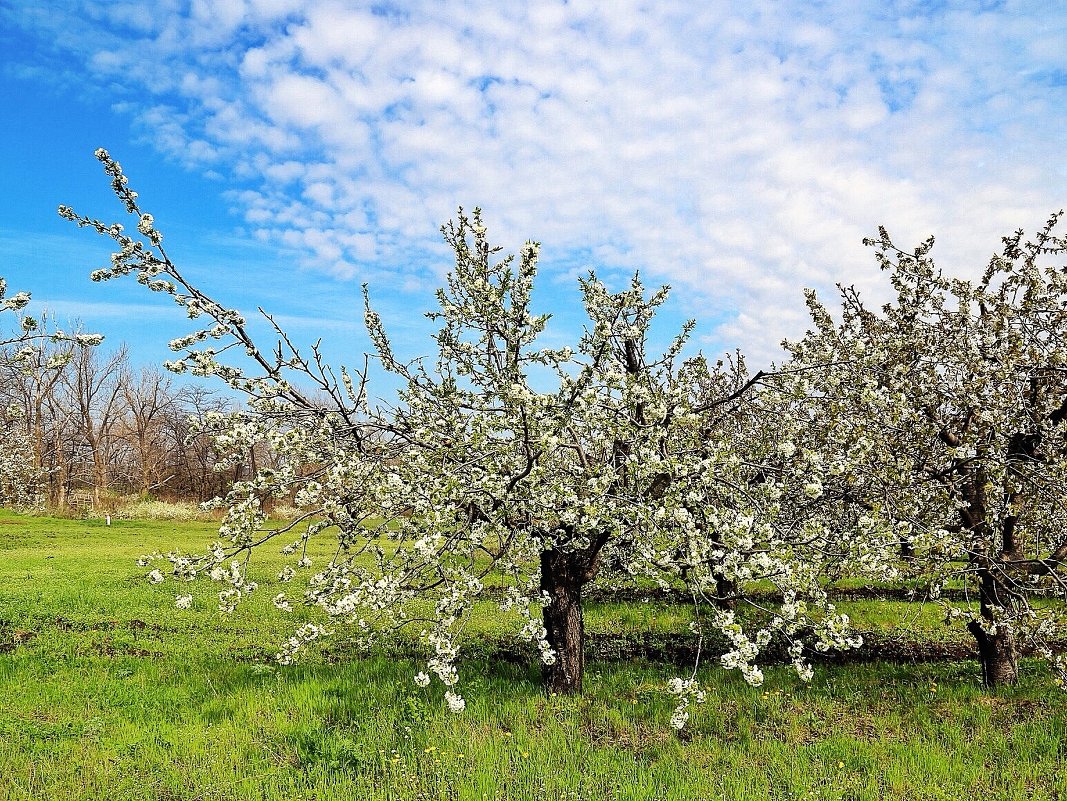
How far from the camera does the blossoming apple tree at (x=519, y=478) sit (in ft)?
20.0

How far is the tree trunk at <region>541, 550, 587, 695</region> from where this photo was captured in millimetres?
7848

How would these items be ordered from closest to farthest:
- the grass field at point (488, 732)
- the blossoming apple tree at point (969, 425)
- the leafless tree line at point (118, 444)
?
the grass field at point (488, 732)
the blossoming apple tree at point (969, 425)
the leafless tree line at point (118, 444)

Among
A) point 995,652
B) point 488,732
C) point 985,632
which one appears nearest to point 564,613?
point 488,732

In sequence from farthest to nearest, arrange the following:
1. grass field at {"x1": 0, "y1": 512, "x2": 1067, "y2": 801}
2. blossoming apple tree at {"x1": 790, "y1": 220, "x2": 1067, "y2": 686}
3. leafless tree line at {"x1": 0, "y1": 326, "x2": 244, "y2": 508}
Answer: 1. leafless tree line at {"x1": 0, "y1": 326, "x2": 244, "y2": 508}
2. blossoming apple tree at {"x1": 790, "y1": 220, "x2": 1067, "y2": 686}
3. grass field at {"x1": 0, "y1": 512, "x2": 1067, "y2": 801}

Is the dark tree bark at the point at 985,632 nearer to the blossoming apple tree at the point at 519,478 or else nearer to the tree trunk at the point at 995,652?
the tree trunk at the point at 995,652

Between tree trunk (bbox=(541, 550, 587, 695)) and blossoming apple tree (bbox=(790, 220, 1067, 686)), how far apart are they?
337 cm

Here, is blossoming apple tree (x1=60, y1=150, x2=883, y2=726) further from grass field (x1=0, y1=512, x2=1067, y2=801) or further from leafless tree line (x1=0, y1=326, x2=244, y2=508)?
leafless tree line (x1=0, y1=326, x2=244, y2=508)

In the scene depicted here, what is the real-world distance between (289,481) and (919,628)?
38.0ft

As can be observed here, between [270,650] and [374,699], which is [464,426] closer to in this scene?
[374,699]

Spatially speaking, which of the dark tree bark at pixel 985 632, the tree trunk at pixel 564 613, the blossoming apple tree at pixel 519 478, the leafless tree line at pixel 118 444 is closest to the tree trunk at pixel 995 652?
the dark tree bark at pixel 985 632

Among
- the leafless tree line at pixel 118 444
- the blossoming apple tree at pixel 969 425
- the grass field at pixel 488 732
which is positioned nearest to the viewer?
the grass field at pixel 488 732

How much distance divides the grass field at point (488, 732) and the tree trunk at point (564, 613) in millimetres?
336

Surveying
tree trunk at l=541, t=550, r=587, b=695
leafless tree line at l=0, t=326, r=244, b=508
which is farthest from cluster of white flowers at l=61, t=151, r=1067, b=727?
leafless tree line at l=0, t=326, r=244, b=508

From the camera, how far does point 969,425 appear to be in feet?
27.5
